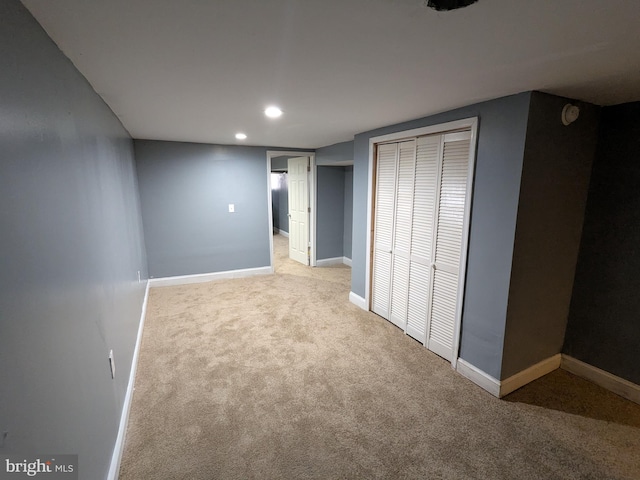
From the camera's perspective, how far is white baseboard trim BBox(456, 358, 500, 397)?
7.35ft

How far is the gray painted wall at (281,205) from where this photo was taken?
27.5 ft

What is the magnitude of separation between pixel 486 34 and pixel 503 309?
1759mm

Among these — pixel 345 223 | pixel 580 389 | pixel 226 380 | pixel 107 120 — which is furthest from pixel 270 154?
pixel 580 389

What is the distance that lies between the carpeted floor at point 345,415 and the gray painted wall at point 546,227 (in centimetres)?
43

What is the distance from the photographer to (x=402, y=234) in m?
3.08

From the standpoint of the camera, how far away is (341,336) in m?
3.08

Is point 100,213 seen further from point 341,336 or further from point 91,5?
point 341,336

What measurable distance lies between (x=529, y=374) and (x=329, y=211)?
3901 mm

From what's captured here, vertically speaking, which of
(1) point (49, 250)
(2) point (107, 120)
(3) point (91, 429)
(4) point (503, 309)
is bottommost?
(3) point (91, 429)

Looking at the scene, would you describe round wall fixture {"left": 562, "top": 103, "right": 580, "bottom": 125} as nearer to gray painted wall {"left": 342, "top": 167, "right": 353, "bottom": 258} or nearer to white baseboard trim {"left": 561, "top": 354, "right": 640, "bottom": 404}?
white baseboard trim {"left": 561, "top": 354, "right": 640, "bottom": 404}

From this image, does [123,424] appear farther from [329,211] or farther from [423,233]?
[329,211]

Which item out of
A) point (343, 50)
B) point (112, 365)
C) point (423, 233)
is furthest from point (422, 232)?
point (112, 365)

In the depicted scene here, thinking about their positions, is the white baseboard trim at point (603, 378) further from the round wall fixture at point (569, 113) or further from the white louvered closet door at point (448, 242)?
the round wall fixture at point (569, 113)

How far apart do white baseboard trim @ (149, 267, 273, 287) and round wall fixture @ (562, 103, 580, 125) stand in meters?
4.26
